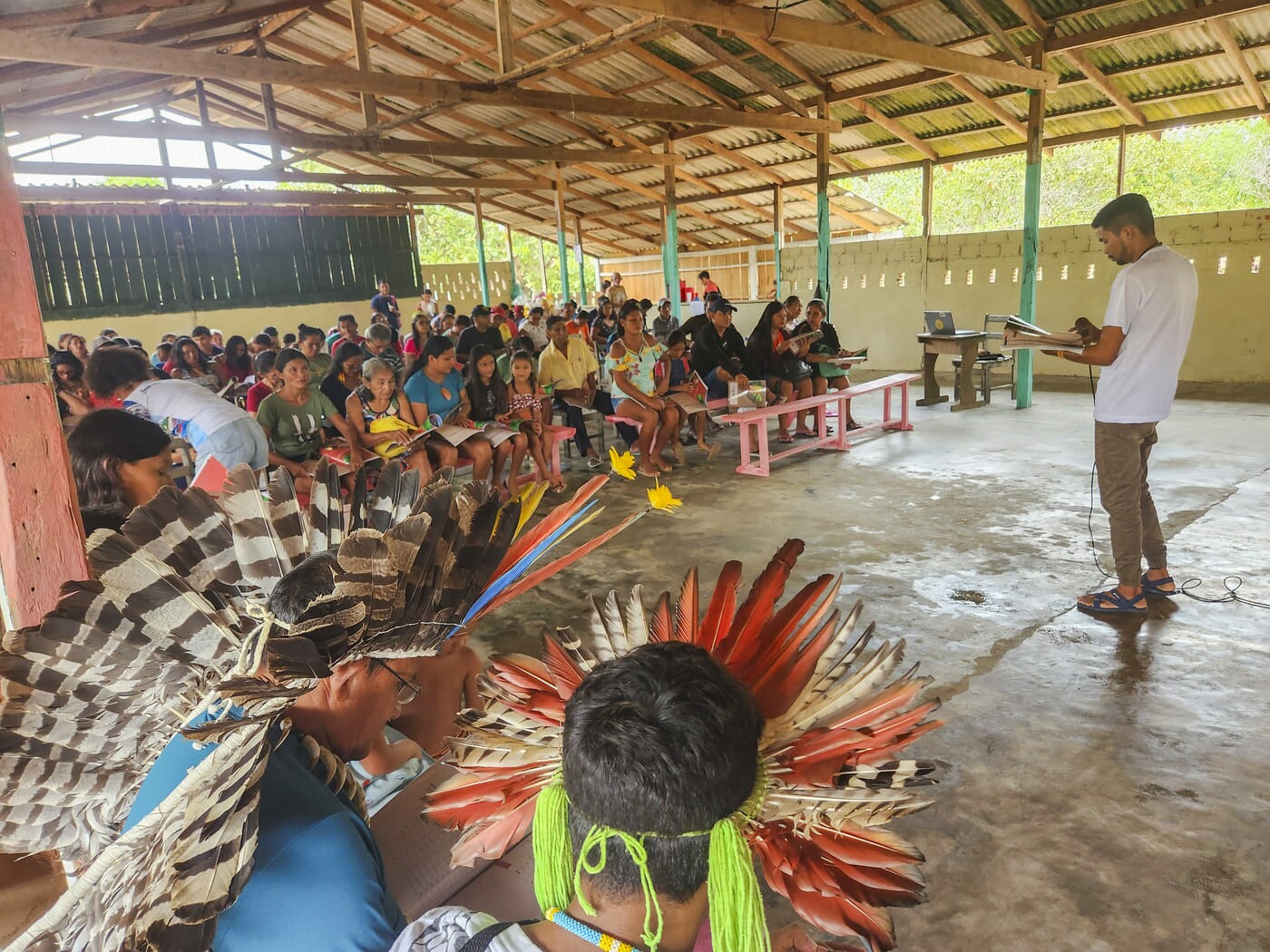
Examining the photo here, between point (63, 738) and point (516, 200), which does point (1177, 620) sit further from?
point (516, 200)

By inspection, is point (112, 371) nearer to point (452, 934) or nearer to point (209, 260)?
point (452, 934)

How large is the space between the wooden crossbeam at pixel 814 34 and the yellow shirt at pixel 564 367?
2.61m

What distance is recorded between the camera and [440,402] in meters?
5.37

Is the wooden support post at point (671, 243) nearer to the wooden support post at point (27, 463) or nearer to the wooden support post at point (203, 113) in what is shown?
the wooden support post at point (203, 113)

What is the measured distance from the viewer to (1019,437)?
6.82 m

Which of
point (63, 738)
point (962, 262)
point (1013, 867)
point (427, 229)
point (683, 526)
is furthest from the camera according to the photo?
point (427, 229)

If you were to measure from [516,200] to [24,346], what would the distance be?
1765 centimetres

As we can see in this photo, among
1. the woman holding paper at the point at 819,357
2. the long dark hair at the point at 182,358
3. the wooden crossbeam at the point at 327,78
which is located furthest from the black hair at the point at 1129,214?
the long dark hair at the point at 182,358

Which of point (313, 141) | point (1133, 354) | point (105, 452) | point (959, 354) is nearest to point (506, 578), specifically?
point (105, 452)

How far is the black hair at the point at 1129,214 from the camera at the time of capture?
115 inches

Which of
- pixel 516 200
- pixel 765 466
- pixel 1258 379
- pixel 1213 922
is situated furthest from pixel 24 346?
pixel 516 200

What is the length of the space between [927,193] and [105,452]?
451 inches

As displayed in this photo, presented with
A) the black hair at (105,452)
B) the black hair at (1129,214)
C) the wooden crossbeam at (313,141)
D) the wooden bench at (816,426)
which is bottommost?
the wooden bench at (816,426)

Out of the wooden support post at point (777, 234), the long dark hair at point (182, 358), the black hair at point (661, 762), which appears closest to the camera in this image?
the black hair at point (661, 762)
